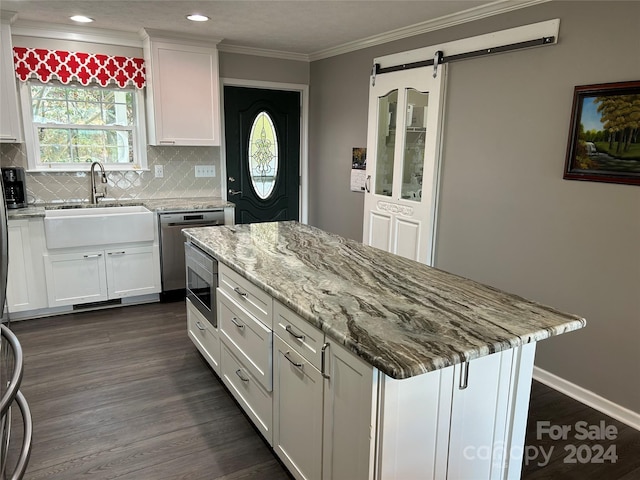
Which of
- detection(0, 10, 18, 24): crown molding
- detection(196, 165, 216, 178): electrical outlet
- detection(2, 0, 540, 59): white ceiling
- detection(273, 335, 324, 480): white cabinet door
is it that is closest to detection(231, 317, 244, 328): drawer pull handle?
detection(273, 335, 324, 480): white cabinet door

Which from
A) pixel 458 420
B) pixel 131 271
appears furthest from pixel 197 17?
pixel 458 420

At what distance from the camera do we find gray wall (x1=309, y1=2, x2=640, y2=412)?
8.37 feet

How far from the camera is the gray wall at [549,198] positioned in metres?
2.55

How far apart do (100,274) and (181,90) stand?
1.82 meters

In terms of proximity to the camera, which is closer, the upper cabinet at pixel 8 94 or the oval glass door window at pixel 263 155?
the upper cabinet at pixel 8 94

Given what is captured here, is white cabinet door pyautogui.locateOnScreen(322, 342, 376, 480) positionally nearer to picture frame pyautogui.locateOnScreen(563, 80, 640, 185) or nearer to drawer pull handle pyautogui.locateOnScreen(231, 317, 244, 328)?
drawer pull handle pyautogui.locateOnScreen(231, 317, 244, 328)

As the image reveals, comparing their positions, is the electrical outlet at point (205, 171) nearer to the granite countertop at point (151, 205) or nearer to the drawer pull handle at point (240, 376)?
the granite countertop at point (151, 205)

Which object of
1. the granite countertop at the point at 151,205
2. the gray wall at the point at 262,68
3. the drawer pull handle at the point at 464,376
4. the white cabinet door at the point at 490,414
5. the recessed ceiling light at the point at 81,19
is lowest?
the white cabinet door at the point at 490,414

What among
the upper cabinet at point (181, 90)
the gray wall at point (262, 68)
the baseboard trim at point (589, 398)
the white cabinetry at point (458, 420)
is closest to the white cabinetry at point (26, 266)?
the upper cabinet at point (181, 90)

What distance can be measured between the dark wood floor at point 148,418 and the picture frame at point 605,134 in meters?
1.36

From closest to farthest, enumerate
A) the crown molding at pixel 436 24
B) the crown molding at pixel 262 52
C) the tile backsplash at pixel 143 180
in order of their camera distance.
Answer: the crown molding at pixel 436 24 < the tile backsplash at pixel 143 180 < the crown molding at pixel 262 52

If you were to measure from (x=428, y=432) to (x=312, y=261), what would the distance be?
3.48ft

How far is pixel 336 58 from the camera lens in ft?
15.9

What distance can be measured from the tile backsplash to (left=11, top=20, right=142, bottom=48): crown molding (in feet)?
3.10
